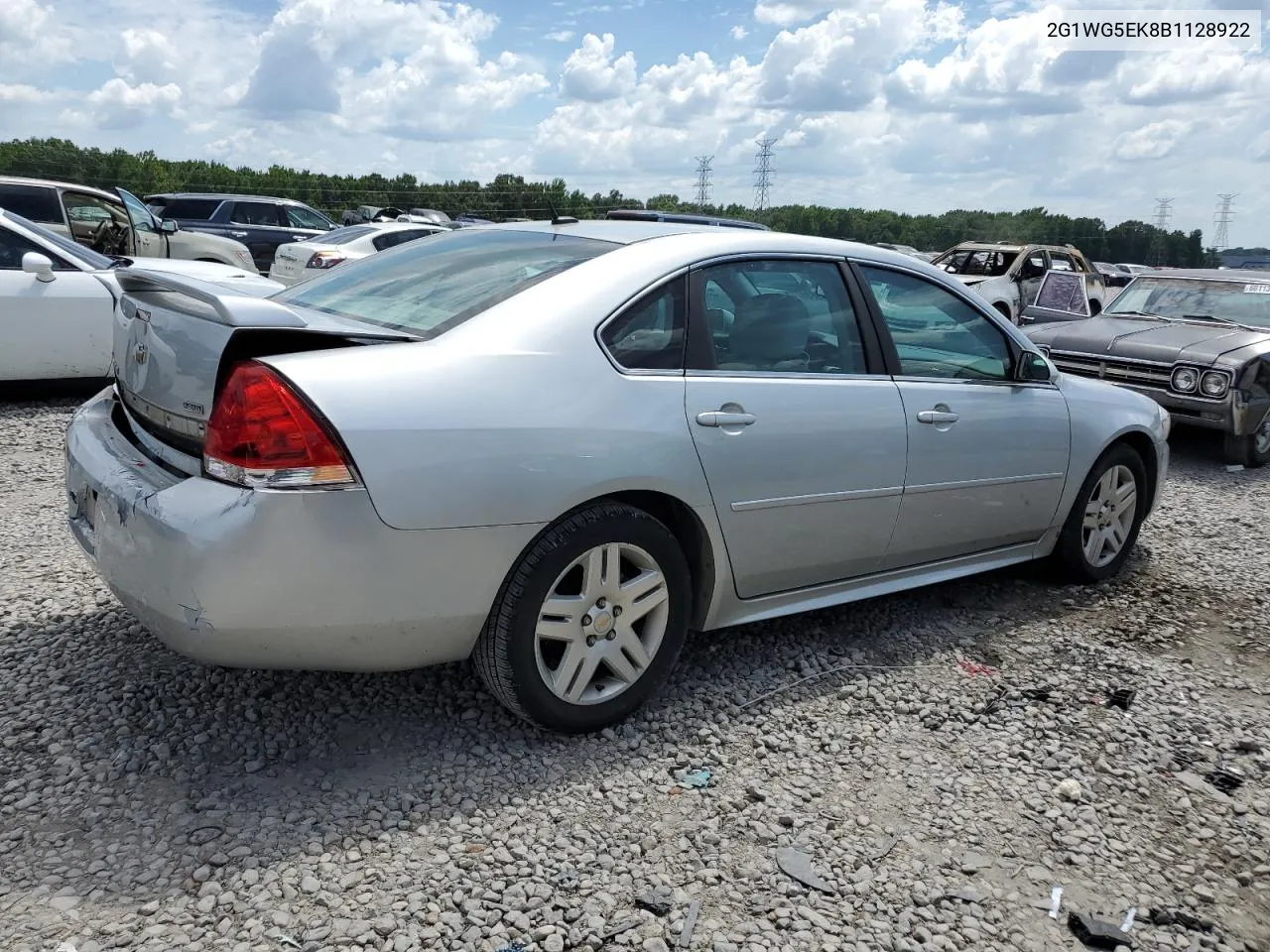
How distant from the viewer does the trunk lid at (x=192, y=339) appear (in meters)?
2.79

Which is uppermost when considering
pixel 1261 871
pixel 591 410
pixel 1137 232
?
pixel 1137 232

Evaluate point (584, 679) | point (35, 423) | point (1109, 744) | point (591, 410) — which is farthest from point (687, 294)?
point (35, 423)

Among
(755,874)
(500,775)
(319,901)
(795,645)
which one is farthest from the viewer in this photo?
(795,645)

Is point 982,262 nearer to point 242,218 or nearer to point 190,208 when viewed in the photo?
point 242,218

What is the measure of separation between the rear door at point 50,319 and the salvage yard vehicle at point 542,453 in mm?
4655

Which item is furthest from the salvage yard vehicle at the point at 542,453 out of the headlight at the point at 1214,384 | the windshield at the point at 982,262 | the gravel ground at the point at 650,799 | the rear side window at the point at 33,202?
the windshield at the point at 982,262

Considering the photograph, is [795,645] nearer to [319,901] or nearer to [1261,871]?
[1261,871]

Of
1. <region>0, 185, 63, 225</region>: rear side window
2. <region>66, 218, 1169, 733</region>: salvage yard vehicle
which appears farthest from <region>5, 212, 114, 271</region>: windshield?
<region>66, 218, 1169, 733</region>: salvage yard vehicle

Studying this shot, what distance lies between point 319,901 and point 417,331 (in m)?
1.58

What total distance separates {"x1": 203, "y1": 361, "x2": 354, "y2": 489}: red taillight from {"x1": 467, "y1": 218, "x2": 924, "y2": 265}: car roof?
1365 millimetres

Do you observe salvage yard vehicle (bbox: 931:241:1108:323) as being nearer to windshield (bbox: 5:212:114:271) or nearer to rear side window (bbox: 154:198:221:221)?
windshield (bbox: 5:212:114:271)

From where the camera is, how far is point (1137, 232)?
61188 millimetres

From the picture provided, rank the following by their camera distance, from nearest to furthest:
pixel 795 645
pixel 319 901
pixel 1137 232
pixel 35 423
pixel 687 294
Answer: pixel 319 901
pixel 687 294
pixel 795 645
pixel 35 423
pixel 1137 232

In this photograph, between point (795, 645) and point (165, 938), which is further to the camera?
point (795, 645)
